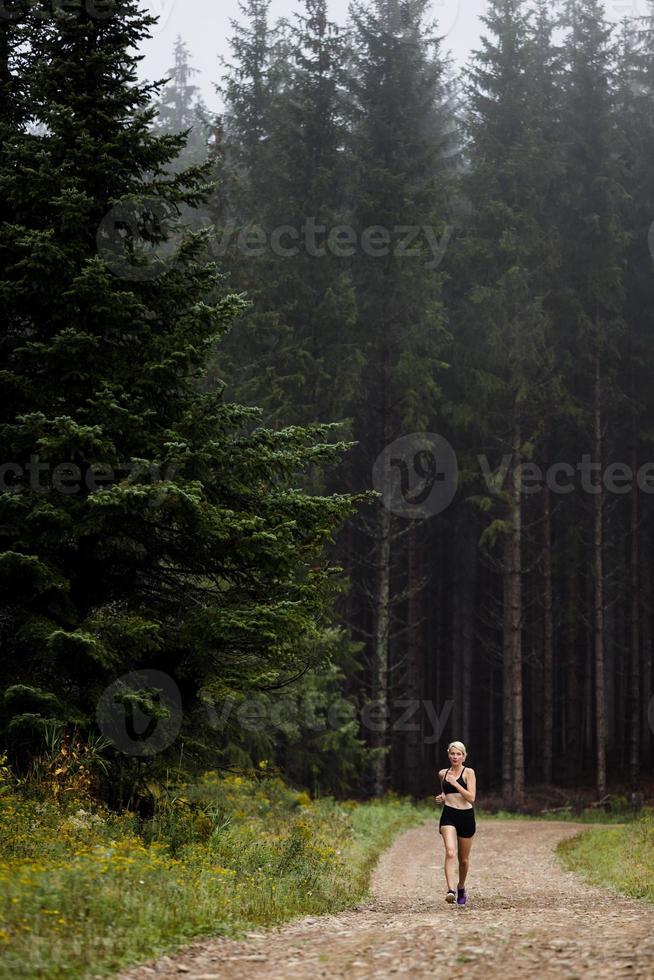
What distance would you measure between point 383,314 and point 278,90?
8.66m

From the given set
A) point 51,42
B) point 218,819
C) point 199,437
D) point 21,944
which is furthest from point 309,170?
point 21,944

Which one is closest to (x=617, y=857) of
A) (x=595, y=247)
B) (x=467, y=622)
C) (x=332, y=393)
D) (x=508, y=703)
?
(x=508, y=703)

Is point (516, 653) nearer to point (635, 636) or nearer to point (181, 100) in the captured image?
point (635, 636)

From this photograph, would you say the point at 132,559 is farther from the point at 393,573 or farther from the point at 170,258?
the point at 393,573

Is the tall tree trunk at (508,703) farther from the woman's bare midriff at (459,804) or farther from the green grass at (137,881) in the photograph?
the woman's bare midriff at (459,804)

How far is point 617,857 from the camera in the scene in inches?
579

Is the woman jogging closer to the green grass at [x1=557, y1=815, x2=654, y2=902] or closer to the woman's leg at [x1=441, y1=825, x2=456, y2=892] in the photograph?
the woman's leg at [x1=441, y1=825, x2=456, y2=892]

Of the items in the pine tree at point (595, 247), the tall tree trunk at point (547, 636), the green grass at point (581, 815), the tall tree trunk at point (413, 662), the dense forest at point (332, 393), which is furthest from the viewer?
the tall tree trunk at point (413, 662)

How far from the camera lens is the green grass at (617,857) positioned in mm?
12078

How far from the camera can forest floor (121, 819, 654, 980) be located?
645cm

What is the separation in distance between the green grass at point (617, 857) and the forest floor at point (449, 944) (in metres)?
0.44

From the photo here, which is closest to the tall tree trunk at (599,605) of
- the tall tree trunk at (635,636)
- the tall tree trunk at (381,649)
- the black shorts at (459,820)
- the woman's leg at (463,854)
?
the tall tree trunk at (635,636)

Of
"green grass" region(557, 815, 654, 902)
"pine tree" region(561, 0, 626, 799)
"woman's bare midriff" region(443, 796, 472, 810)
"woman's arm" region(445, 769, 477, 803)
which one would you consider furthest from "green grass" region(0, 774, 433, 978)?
"pine tree" region(561, 0, 626, 799)

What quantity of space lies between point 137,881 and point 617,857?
9.45 metres
